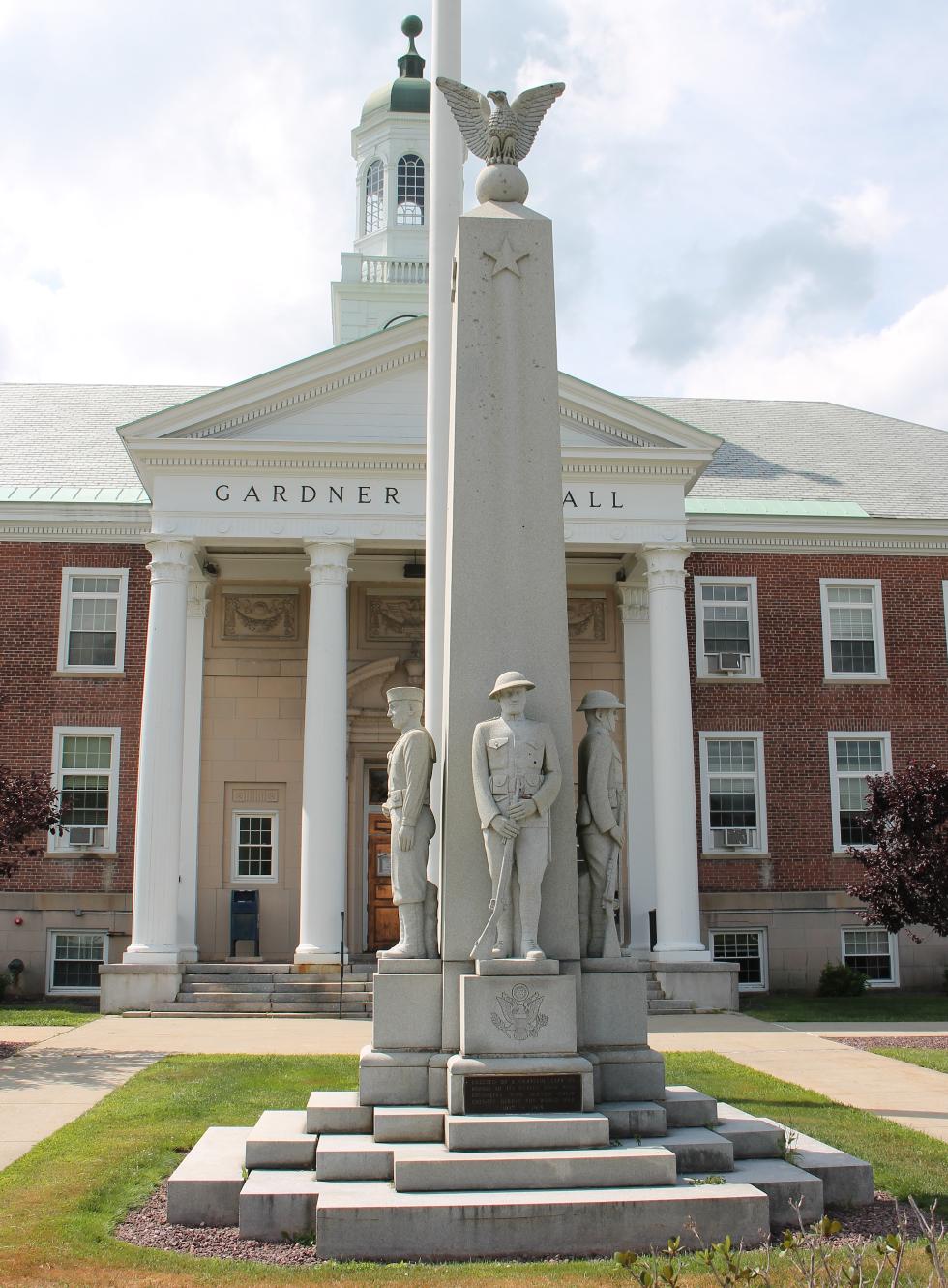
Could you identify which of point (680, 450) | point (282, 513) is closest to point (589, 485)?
point (680, 450)

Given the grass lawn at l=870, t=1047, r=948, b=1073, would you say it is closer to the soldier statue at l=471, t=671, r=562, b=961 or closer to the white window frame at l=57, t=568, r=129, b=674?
the soldier statue at l=471, t=671, r=562, b=961

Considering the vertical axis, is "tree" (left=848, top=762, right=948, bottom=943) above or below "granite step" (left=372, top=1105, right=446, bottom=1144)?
above

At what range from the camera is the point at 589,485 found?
2373 centimetres

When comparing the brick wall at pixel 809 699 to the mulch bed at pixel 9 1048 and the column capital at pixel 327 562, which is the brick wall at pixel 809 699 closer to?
the column capital at pixel 327 562

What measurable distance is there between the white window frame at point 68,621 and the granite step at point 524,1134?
64.6 ft

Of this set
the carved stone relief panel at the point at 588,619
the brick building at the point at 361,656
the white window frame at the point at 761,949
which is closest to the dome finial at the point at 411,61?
the brick building at the point at 361,656

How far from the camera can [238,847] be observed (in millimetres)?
25969

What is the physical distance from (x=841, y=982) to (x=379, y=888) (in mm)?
8950

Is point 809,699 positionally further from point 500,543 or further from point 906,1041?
point 500,543

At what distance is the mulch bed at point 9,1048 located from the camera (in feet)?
50.1

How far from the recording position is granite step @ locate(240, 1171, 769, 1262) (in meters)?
6.80

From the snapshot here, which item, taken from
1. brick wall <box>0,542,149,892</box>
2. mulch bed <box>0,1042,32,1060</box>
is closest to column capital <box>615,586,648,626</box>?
brick wall <box>0,542,149,892</box>

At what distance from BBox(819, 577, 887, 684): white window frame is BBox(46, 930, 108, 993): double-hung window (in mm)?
15286

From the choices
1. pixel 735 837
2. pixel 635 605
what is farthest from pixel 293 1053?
pixel 635 605
